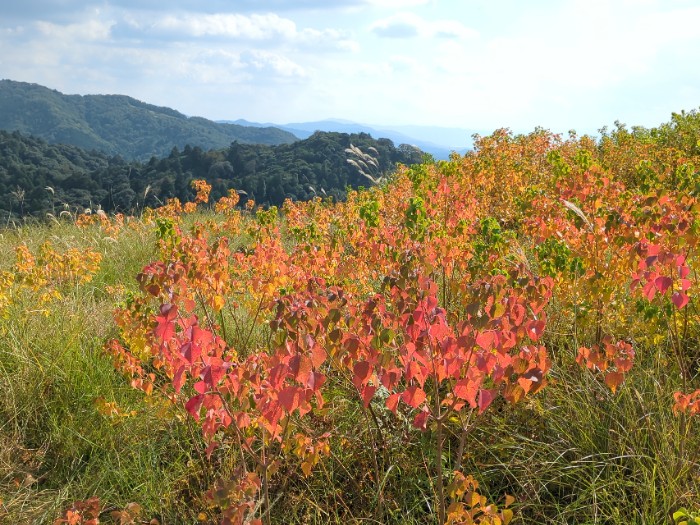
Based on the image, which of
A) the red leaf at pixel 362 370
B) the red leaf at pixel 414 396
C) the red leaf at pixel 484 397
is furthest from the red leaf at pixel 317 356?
the red leaf at pixel 484 397

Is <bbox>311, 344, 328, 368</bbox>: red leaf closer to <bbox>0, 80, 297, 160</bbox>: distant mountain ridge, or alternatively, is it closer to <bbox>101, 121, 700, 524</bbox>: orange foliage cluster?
<bbox>101, 121, 700, 524</bbox>: orange foliage cluster

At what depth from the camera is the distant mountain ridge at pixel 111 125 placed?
348 feet

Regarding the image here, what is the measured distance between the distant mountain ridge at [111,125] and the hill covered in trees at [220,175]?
210 ft

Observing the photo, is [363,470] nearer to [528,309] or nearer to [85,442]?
[528,309]

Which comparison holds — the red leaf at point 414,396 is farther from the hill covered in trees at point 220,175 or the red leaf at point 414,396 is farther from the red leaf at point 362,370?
the hill covered in trees at point 220,175

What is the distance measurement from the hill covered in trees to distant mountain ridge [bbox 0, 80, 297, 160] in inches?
2515

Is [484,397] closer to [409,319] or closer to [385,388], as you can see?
[409,319]

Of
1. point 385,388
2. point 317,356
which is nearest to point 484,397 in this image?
point 317,356

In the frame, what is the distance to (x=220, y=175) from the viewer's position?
117 feet

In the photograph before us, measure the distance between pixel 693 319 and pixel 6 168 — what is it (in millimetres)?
48278

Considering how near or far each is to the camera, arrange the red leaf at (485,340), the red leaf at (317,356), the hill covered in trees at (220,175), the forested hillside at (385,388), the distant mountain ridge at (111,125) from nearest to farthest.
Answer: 1. the red leaf at (317,356)
2. the red leaf at (485,340)
3. the forested hillside at (385,388)
4. the hill covered in trees at (220,175)
5. the distant mountain ridge at (111,125)

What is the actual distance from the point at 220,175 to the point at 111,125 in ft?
305

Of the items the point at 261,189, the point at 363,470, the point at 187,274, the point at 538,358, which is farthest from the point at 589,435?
the point at 261,189

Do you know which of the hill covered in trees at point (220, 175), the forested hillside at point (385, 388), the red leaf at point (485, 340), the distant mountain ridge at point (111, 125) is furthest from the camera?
the distant mountain ridge at point (111, 125)
